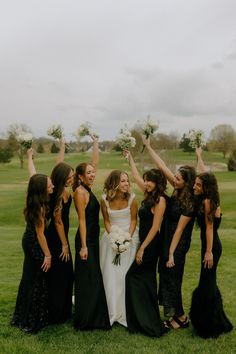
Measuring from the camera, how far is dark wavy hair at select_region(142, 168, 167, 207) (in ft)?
23.7

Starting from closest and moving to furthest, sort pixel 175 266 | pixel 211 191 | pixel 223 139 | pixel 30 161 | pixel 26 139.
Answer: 1. pixel 211 191
2. pixel 175 266
3. pixel 30 161
4. pixel 26 139
5. pixel 223 139

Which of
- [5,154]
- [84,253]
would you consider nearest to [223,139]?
[5,154]

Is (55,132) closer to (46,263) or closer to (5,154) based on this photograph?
(46,263)

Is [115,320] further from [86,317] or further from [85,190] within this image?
[85,190]

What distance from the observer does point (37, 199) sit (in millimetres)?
6973

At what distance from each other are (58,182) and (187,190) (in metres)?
2.15

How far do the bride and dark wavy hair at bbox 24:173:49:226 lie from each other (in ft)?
3.48

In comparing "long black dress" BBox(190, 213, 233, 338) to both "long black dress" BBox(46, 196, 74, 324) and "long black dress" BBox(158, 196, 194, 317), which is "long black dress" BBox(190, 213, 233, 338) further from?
"long black dress" BBox(46, 196, 74, 324)

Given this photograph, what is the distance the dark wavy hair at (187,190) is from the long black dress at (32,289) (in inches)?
98.3

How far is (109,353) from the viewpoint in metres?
6.30

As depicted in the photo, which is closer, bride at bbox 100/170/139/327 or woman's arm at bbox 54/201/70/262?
woman's arm at bbox 54/201/70/262

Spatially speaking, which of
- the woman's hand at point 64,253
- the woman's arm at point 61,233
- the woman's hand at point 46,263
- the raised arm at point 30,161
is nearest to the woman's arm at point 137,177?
the woman's arm at point 61,233

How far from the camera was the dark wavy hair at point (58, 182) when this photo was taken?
7211mm

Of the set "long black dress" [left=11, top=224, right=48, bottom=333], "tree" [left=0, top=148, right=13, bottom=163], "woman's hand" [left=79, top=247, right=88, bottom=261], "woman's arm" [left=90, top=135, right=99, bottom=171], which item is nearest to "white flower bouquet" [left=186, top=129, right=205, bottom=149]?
"woman's arm" [left=90, top=135, right=99, bottom=171]
